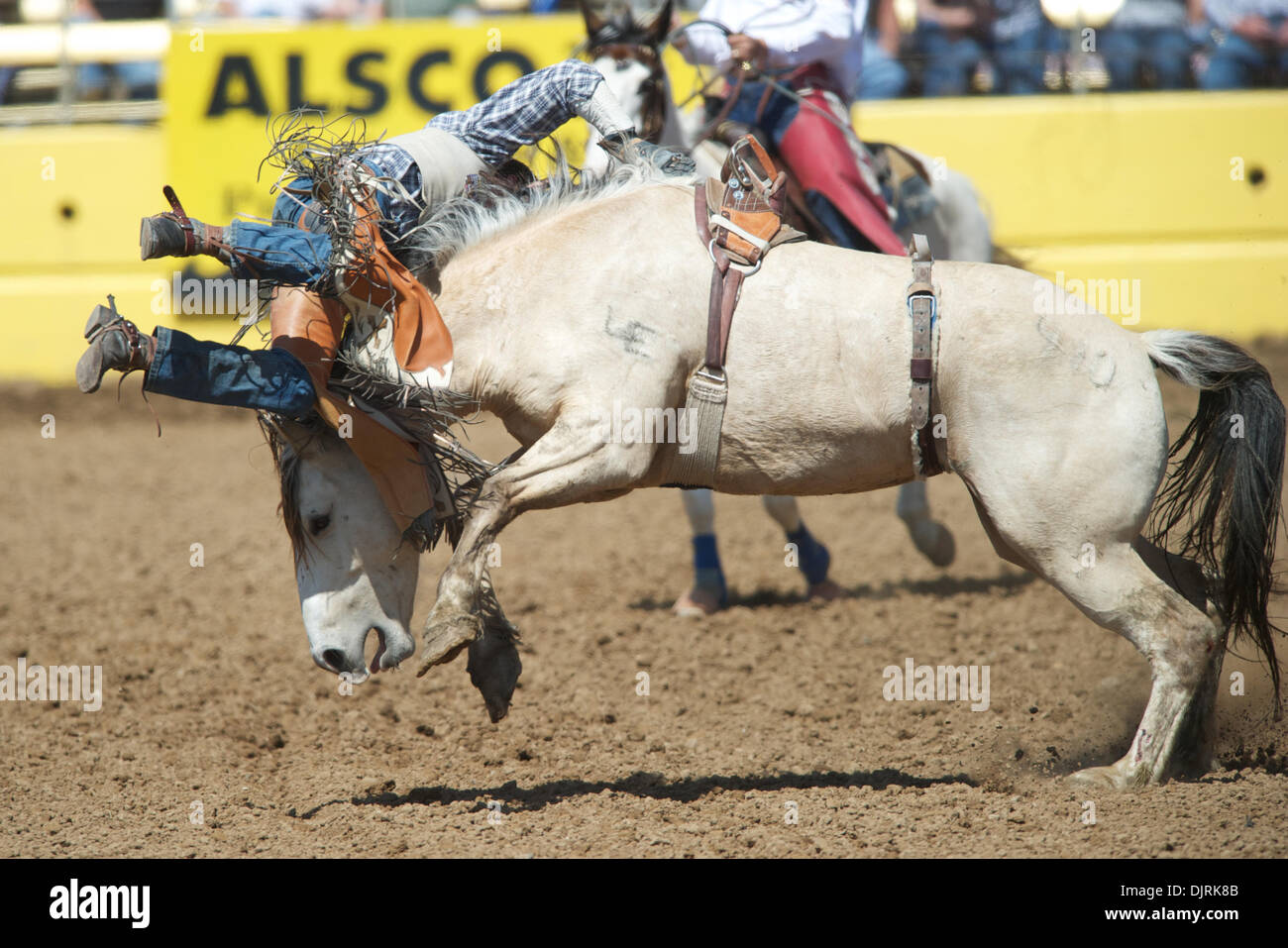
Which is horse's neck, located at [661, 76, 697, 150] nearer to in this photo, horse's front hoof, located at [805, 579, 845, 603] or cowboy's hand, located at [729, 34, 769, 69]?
cowboy's hand, located at [729, 34, 769, 69]

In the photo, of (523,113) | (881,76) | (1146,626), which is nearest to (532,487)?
(523,113)

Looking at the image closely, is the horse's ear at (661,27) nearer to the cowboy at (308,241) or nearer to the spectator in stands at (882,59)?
the cowboy at (308,241)

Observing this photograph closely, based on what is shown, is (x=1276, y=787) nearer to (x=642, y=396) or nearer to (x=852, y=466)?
(x=852, y=466)

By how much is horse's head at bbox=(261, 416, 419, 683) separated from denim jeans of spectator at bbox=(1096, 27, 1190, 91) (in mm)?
7466

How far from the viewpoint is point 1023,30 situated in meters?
9.25

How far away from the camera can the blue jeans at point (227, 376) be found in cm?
319

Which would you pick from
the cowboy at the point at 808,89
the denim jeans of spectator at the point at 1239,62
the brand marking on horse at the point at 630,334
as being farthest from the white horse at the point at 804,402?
the denim jeans of spectator at the point at 1239,62

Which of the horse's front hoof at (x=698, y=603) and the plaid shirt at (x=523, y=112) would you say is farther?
the horse's front hoof at (x=698, y=603)

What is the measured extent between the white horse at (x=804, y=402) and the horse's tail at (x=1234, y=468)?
2cm

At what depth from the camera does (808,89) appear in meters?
4.88

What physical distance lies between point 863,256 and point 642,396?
74 cm

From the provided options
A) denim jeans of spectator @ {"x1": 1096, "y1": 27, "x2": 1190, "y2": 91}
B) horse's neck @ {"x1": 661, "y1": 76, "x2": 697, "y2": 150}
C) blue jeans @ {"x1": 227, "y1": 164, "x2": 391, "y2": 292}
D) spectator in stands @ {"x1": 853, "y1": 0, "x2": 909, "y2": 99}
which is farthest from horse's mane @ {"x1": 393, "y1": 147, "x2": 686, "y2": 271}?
denim jeans of spectator @ {"x1": 1096, "y1": 27, "x2": 1190, "y2": 91}
